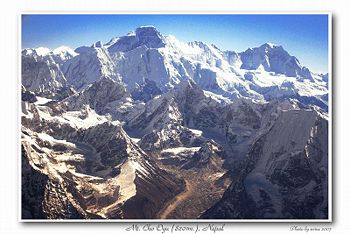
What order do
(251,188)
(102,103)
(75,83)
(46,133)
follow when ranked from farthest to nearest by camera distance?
(75,83), (102,103), (46,133), (251,188)

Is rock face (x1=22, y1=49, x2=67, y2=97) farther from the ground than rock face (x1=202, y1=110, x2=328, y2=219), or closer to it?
farther from the ground

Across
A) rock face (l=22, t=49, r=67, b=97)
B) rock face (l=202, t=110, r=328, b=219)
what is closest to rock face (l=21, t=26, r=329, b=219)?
rock face (l=202, t=110, r=328, b=219)

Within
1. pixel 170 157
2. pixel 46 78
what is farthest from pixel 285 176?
pixel 46 78

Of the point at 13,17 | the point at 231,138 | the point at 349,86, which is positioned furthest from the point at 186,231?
the point at 231,138

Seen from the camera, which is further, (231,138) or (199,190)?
(231,138)

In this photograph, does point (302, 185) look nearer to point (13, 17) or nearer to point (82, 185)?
point (82, 185)

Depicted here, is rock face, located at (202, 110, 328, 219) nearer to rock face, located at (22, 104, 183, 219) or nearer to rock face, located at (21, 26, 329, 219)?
rock face, located at (21, 26, 329, 219)

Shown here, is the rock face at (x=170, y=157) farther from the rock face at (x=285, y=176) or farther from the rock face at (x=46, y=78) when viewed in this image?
the rock face at (x=46, y=78)

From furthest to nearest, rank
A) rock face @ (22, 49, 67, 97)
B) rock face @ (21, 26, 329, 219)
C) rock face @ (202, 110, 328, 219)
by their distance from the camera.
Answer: rock face @ (22, 49, 67, 97) < rock face @ (21, 26, 329, 219) < rock face @ (202, 110, 328, 219)
